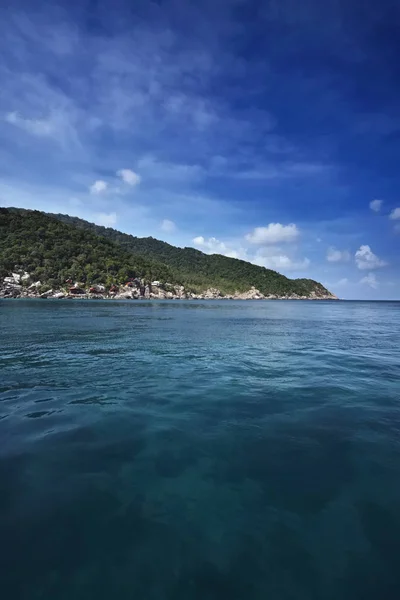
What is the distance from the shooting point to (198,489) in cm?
645

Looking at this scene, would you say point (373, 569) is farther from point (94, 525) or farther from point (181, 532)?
point (94, 525)

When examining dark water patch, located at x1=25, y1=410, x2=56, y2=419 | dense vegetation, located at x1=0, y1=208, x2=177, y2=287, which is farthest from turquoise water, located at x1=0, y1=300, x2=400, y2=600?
dense vegetation, located at x1=0, y1=208, x2=177, y2=287

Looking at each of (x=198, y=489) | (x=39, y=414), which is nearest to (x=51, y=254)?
→ (x=39, y=414)

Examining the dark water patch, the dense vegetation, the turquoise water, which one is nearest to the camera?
the turquoise water

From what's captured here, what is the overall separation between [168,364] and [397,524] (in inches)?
537

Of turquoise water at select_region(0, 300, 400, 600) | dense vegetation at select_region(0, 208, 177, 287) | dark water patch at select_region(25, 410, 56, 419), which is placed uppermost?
dense vegetation at select_region(0, 208, 177, 287)

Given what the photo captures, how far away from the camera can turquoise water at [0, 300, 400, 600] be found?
4.41 m

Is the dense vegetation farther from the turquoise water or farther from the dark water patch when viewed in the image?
the turquoise water

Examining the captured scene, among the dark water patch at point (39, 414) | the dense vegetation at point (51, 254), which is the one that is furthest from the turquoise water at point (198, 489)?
the dense vegetation at point (51, 254)

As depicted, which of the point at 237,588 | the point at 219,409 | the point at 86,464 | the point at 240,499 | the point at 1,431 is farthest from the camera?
the point at 219,409

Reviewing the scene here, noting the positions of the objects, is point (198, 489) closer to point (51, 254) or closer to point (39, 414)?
point (39, 414)

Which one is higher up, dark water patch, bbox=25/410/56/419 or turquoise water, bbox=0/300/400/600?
turquoise water, bbox=0/300/400/600

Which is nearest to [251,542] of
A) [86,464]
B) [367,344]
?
[86,464]

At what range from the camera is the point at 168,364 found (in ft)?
59.0
